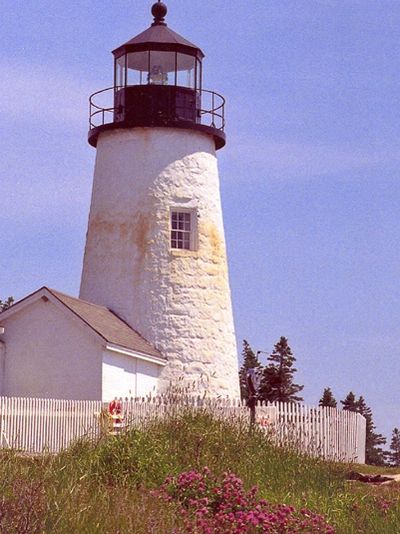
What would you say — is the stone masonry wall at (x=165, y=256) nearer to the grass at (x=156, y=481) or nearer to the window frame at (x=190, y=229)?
the window frame at (x=190, y=229)

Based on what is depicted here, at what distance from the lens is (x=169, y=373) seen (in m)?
30.0

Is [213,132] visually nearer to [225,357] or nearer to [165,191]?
[165,191]

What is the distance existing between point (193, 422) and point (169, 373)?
1245 centimetres

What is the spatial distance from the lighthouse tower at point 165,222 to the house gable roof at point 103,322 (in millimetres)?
454

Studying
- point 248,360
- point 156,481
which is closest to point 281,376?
point 248,360

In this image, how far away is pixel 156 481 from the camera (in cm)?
1480

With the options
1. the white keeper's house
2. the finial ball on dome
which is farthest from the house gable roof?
the finial ball on dome

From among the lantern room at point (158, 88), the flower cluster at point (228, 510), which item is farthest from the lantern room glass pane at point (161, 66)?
the flower cluster at point (228, 510)

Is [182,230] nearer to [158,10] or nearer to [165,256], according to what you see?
[165,256]

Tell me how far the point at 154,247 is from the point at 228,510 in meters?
18.1

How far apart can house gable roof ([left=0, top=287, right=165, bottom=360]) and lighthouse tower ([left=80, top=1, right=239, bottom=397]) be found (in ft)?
1.49

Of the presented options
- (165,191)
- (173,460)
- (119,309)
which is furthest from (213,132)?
(173,460)

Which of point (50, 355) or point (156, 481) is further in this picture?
point (50, 355)

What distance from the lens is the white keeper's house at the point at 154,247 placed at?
29125 millimetres
